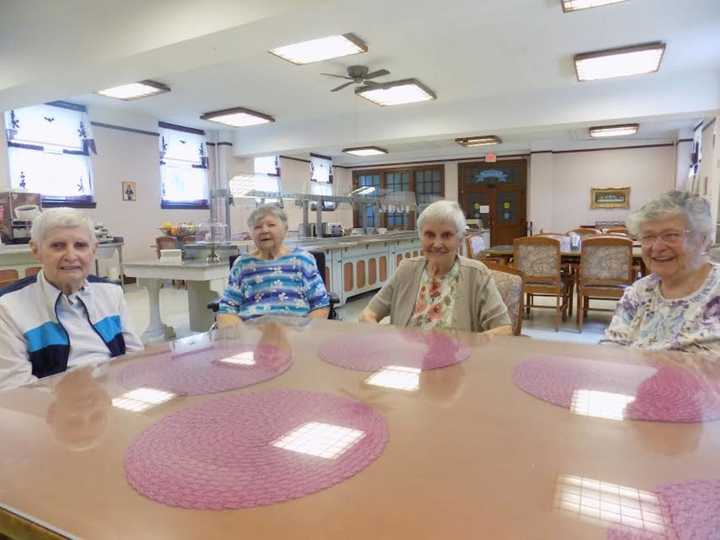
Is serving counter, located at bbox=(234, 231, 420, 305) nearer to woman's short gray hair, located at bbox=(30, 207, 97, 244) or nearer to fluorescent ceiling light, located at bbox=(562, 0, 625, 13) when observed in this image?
woman's short gray hair, located at bbox=(30, 207, 97, 244)

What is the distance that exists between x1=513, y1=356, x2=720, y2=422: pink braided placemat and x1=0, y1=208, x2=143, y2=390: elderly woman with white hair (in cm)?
127

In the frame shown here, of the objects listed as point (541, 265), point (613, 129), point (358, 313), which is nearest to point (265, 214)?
point (358, 313)

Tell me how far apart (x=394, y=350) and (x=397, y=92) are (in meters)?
5.14

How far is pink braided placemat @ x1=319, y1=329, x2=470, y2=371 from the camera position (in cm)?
133

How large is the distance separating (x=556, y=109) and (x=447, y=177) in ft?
17.5

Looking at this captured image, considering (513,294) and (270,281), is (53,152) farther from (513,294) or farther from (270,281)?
(513,294)

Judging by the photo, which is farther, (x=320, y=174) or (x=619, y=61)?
(x=320, y=174)

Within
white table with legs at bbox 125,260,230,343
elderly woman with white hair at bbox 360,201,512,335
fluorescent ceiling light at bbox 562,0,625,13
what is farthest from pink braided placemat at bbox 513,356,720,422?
fluorescent ceiling light at bbox 562,0,625,13

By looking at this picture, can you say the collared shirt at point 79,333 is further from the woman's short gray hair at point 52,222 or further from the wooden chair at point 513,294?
the wooden chair at point 513,294

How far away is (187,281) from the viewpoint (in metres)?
4.19

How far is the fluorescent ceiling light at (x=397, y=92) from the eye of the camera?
552 centimetres

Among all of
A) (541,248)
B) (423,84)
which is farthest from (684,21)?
(423,84)

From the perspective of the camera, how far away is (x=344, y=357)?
1388 millimetres

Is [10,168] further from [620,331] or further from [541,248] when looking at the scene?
[620,331]
